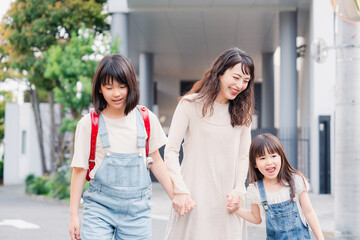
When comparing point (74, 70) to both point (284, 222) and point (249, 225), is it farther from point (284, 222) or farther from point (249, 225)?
point (284, 222)

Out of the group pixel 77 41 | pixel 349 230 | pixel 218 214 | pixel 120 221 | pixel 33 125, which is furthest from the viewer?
pixel 33 125

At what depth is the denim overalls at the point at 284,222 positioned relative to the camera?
360 cm

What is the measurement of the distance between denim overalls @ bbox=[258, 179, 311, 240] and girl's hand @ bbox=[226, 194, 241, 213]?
297 millimetres

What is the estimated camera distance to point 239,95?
3639mm

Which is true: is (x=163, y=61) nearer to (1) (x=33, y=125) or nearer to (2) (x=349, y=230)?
(1) (x=33, y=125)

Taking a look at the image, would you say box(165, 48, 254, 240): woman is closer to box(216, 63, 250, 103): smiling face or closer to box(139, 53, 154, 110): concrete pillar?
box(216, 63, 250, 103): smiling face

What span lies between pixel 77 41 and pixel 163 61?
12206 millimetres

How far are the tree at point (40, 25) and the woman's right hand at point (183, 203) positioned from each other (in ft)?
53.6

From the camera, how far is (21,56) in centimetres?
2077

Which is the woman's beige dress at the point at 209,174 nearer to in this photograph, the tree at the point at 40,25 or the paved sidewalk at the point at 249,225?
the paved sidewalk at the point at 249,225

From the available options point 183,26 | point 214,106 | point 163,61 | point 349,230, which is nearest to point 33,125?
point 163,61

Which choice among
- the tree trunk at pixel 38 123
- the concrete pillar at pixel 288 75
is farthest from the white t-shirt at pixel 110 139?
the tree trunk at pixel 38 123

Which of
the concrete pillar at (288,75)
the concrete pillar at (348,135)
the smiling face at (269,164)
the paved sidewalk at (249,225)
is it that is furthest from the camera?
the concrete pillar at (288,75)

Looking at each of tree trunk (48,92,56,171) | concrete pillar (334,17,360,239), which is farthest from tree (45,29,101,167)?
concrete pillar (334,17,360,239)
